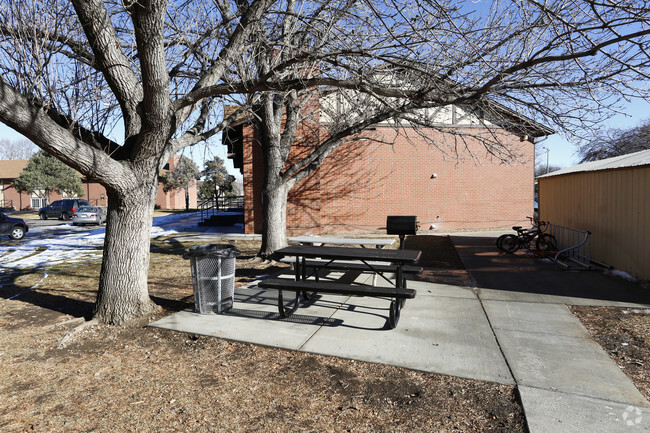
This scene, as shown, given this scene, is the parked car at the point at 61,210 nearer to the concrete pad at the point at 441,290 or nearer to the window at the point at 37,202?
the window at the point at 37,202

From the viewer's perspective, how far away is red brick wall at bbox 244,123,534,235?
56.5ft

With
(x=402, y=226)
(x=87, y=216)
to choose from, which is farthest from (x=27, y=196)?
(x=402, y=226)

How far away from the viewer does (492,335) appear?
4922 mm

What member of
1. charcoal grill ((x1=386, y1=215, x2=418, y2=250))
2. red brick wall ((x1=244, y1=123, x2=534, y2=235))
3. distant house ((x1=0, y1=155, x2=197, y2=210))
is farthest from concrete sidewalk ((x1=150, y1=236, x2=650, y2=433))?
distant house ((x1=0, y1=155, x2=197, y2=210))

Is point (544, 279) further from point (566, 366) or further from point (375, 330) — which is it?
point (375, 330)

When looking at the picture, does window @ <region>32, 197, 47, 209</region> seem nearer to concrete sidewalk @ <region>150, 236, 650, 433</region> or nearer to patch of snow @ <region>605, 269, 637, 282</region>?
concrete sidewalk @ <region>150, 236, 650, 433</region>

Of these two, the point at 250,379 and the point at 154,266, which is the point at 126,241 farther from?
the point at 154,266

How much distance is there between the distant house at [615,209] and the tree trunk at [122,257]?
8.28 m

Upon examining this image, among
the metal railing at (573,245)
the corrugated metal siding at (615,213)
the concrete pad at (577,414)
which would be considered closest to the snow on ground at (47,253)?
the concrete pad at (577,414)

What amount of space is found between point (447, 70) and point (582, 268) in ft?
20.2

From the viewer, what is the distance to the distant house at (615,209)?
766 cm

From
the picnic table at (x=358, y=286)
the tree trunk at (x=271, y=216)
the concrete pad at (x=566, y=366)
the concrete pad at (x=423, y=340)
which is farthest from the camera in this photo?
the tree trunk at (x=271, y=216)

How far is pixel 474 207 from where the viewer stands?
59.5 ft

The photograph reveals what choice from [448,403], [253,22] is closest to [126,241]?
[253,22]
